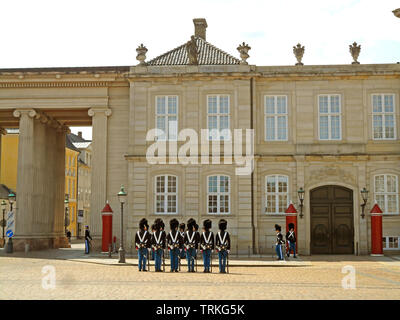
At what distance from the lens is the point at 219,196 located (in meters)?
32.5

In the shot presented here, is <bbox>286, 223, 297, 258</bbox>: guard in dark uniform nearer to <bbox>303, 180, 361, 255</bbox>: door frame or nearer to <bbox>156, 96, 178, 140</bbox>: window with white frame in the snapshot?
<bbox>303, 180, 361, 255</bbox>: door frame

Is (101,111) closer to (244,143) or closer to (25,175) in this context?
(25,175)

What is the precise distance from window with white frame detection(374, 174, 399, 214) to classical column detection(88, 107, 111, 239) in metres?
13.7

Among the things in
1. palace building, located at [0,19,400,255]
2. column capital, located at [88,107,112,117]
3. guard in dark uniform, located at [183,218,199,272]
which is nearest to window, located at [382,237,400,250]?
palace building, located at [0,19,400,255]

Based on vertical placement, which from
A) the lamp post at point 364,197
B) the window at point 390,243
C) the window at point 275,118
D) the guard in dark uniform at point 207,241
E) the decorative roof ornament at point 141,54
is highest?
the decorative roof ornament at point 141,54

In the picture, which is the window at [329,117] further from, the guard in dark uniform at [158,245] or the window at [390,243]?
the guard in dark uniform at [158,245]

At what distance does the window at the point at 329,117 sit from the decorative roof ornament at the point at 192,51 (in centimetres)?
668

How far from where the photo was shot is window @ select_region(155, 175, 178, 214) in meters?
32.6

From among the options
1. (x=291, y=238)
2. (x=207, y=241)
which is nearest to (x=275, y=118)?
(x=291, y=238)

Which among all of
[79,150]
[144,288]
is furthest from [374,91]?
[79,150]

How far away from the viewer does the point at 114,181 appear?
111 feet

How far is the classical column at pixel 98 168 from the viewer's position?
3300cm

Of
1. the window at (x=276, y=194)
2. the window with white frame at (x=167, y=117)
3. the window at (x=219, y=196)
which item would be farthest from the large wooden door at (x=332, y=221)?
the window with white frame at (x=167, y=117)

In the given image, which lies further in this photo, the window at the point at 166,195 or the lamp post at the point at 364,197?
the window at the point at 166,195
